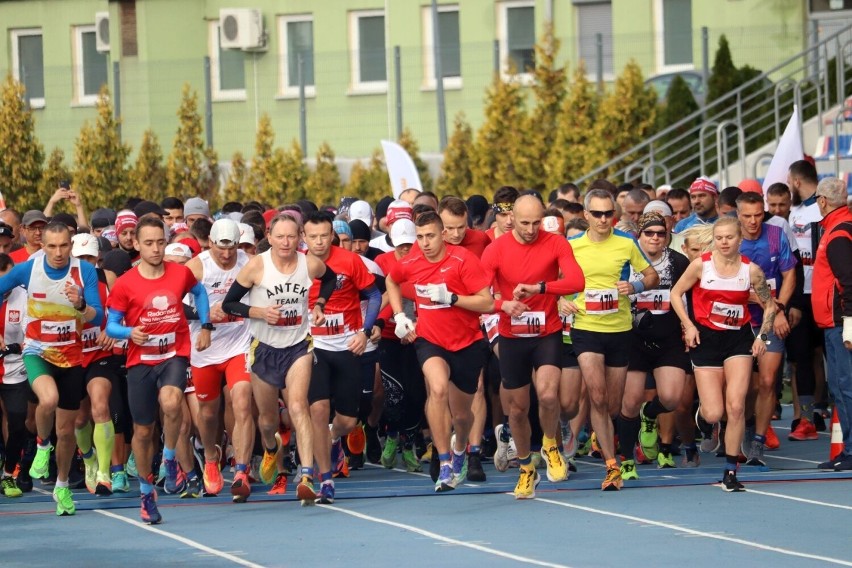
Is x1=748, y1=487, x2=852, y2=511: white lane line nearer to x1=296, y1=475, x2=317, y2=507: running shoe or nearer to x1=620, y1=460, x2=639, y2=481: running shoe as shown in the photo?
x1=620, y1=460, x2=639, y2=481: running shoe

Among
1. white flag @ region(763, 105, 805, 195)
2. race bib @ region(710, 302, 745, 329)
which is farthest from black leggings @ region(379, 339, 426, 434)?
white flag @ region(763, 105, 805, 195)

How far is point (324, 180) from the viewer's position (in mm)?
31375

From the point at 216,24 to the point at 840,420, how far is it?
26.2 meters

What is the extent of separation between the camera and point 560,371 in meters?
13.4

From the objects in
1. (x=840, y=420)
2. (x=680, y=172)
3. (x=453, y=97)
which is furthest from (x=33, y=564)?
(x=453, y=97)

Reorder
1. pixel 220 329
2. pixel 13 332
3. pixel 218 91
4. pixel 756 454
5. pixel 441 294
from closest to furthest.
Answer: pixel 441 294, pixel 220 329, pixel 13 332, pixel 756 454, pixel 218 91

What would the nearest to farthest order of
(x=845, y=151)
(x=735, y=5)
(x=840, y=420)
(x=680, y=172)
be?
(x=840, y=420) → (x=845, y=151) → (x=680, y=172) → (x=735, y=5)

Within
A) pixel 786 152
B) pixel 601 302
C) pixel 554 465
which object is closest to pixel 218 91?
pixel 786 152

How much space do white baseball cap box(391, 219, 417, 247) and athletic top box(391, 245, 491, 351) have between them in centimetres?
114

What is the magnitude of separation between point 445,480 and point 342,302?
148 centimetres

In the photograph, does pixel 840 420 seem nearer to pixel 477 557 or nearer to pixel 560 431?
pixel 560 431

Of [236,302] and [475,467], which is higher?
[236,302]

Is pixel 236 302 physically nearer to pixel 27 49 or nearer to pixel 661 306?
pixel 661 306

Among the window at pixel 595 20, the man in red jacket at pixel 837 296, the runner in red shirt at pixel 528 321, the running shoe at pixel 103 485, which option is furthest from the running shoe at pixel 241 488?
the window at pixel 595 20
